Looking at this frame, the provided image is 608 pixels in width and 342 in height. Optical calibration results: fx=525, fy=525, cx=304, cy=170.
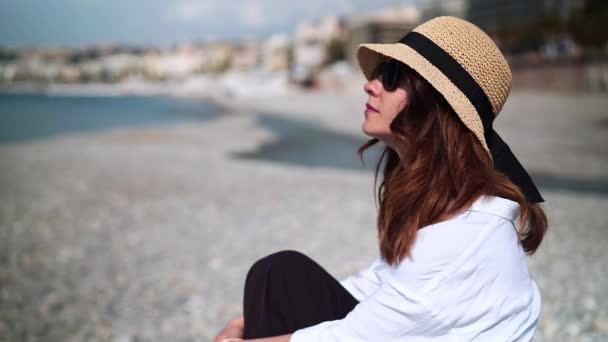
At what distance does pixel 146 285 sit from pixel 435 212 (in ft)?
11.9

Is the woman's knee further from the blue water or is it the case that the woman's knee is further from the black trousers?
the blue water

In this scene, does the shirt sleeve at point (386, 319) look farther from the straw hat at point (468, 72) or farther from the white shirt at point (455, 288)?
the straw hat at point (468, 72)

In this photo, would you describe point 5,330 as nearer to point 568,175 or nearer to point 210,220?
point 210,220

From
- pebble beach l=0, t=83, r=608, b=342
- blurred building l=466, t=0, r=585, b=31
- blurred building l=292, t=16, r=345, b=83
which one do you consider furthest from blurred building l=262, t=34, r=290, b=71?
pebble beach l=0, t=83, r=608, b=342

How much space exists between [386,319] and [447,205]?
0.30 meters

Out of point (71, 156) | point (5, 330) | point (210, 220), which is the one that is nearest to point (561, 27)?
point (71, 156)

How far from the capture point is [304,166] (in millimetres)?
11125

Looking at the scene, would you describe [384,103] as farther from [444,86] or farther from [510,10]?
[510,10]

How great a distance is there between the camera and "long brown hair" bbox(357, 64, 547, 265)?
1.23 m

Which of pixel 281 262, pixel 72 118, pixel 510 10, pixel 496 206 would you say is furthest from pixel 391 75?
pixel 510 10

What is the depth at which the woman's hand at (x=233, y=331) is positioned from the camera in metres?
1.64

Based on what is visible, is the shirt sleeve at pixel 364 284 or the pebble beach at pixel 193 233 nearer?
Result: the shirt sleeve at pixel 364 284

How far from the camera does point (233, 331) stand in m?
1.67

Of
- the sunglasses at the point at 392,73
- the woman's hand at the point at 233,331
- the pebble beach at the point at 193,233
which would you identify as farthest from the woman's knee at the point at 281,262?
the pebble beach at the point at 193,233
